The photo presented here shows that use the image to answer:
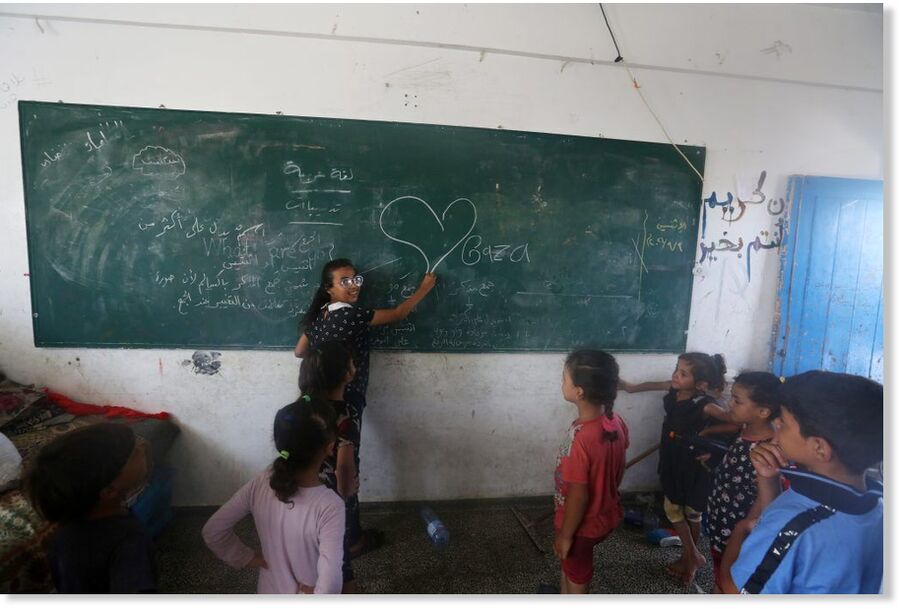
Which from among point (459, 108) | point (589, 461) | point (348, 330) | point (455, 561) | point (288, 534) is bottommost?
point (455, 561)

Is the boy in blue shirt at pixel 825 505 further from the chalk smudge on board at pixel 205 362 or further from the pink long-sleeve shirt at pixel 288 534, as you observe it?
the chalk smudge on board at pixel 205 362

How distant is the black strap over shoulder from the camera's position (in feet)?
3.36

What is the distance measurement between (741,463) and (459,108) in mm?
2089

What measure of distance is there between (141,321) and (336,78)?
164 centimetres

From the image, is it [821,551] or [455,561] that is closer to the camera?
[821,551]

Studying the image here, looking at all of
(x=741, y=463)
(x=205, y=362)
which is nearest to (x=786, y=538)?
(x=741, y=463)

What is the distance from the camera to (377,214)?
2.37 m

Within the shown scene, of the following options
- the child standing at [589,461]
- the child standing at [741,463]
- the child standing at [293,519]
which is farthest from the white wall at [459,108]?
the child standing at [293,519]

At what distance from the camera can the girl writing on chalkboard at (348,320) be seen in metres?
2.07

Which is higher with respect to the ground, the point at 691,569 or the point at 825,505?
the point at 825,505

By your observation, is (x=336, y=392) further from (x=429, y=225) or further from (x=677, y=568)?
(x=677, y=568)

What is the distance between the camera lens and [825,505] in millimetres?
1035

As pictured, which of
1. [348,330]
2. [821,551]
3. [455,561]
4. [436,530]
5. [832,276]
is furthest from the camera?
Answer: [832,276]

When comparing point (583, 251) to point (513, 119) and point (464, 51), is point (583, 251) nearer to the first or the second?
point (513, 119)
